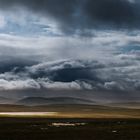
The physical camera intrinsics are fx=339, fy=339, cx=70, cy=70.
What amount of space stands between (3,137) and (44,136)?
6.49 m

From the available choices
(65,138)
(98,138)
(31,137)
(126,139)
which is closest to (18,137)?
(31,137)

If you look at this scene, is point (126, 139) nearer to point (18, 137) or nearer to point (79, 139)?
point (79, 139)

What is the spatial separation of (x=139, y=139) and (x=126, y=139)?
1.88m

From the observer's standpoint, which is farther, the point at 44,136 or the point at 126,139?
the point at 44,136

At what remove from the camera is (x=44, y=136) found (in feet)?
176

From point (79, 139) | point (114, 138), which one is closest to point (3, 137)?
point (79, 139)

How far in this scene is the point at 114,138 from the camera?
50.5 metres

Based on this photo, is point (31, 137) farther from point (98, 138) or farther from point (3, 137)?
point (98, 138)

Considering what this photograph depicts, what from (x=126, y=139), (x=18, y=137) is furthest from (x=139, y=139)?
(x=18, y=137)

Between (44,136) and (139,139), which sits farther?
(44,136)

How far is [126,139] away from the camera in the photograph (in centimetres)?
4925

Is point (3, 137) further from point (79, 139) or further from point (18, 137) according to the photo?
point (79, 139)

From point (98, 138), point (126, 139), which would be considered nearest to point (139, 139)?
point (126, 139)

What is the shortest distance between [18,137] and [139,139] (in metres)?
18.1
